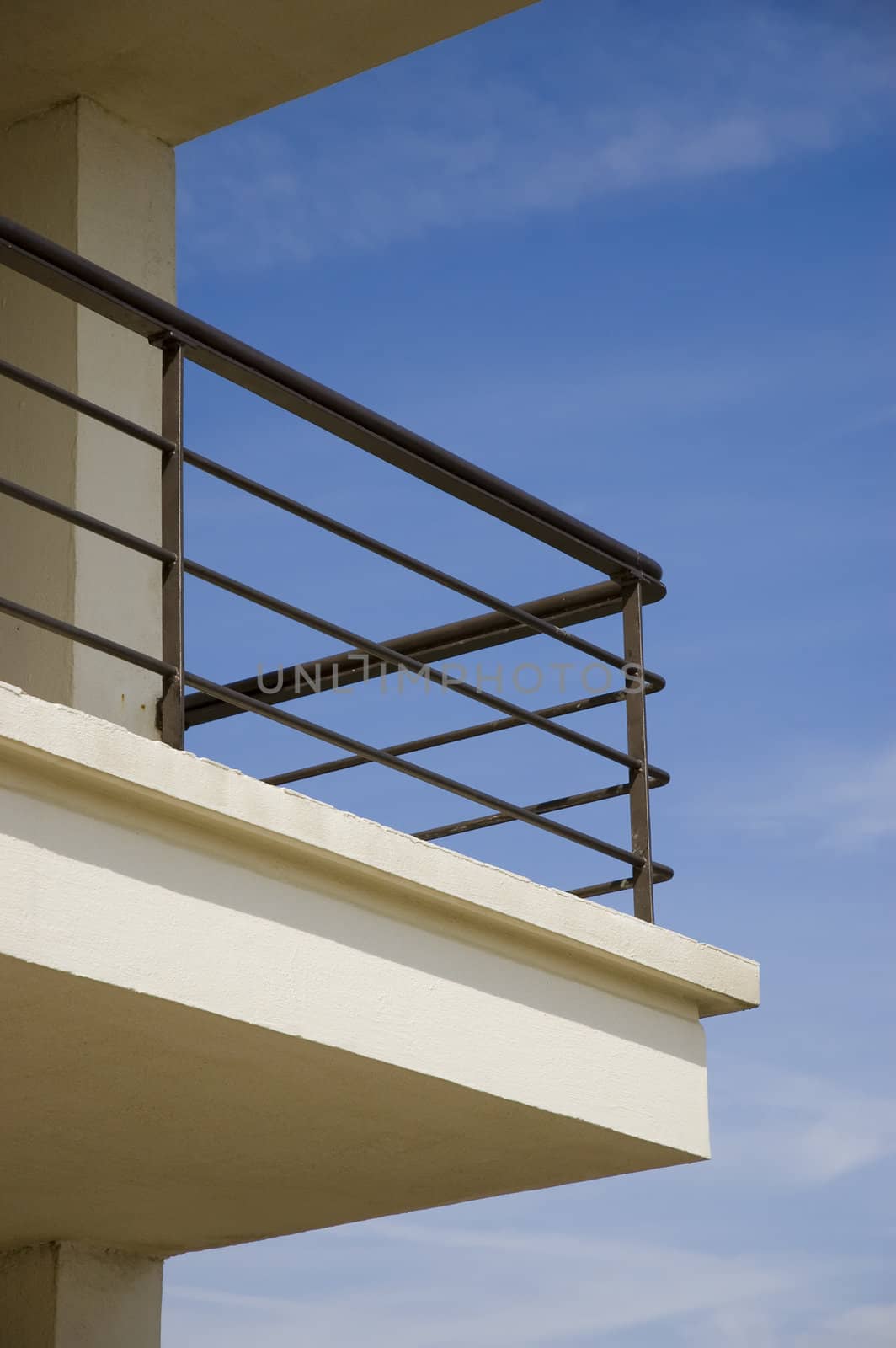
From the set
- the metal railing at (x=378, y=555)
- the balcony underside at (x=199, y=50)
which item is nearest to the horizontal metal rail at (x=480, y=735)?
the metal railing at (x=378, y=555)

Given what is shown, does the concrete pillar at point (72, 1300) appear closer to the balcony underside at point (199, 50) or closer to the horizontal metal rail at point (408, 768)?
the horizontal metal rail at point (408, 768)

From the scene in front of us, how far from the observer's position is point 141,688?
20.3 ft

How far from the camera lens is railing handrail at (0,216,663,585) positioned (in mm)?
4207

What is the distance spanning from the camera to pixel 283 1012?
13.7 ft

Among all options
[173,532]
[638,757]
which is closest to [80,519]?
[173,532]

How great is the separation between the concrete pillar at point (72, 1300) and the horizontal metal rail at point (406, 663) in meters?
2.50

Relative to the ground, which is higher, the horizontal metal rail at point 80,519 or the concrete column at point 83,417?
the concrete column at point 83,417

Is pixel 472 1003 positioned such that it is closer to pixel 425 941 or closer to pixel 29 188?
pixel 425 941

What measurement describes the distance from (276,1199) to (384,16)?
4133 millimetres

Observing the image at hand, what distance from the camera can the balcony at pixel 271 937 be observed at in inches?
152

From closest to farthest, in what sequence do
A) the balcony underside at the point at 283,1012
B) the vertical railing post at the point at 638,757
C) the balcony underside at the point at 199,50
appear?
the balcony underside at the point at 283,1012 → the vertical railing post at the point at 638,757 → the balcony underside at the point at 199,50

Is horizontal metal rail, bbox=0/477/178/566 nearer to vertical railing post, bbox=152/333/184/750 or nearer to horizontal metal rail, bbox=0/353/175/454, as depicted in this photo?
vertical railing post, bbox=152/333/184/750

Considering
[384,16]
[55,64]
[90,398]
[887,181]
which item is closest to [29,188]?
[55,64]

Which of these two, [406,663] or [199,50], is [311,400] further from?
[199,50]
